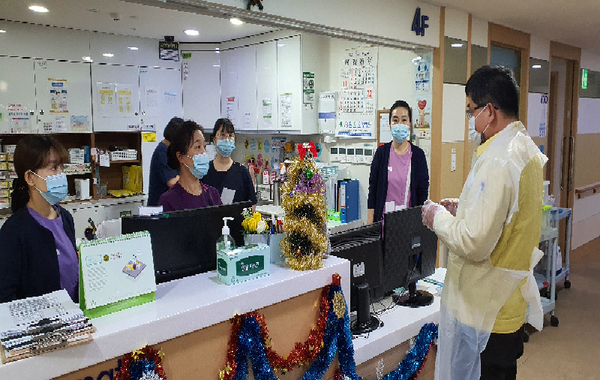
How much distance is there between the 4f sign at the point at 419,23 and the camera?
3682mm

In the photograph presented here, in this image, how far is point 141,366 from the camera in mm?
1260

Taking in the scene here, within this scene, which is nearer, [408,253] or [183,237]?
[183,237]

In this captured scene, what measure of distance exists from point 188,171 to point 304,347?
1.25 metres

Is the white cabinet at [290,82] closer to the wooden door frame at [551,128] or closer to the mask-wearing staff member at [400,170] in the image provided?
the mask-wearing staff member at [400,170]

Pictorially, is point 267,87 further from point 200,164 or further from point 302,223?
point 302,223

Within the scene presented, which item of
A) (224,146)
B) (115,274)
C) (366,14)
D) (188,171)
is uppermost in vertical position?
(366,14)

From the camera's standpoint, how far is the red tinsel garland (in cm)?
147

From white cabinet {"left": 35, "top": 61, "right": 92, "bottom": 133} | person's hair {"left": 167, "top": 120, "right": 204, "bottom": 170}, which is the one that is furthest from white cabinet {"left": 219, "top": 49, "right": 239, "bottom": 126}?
person's hair {"left": 167, "top": 120, "right": 204, "bottom": 170}

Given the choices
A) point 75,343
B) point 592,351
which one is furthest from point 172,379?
point 592,351

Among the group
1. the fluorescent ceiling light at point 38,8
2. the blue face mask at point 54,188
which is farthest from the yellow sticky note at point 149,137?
the blue face mask at point 54,188

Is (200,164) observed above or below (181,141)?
below

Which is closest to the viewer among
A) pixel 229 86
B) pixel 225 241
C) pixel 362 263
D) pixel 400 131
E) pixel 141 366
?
pixel 141 366

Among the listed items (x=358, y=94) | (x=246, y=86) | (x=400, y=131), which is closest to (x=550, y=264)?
(x=400, y=131)

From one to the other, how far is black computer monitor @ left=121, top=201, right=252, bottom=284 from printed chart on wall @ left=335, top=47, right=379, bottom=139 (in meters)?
3.17
